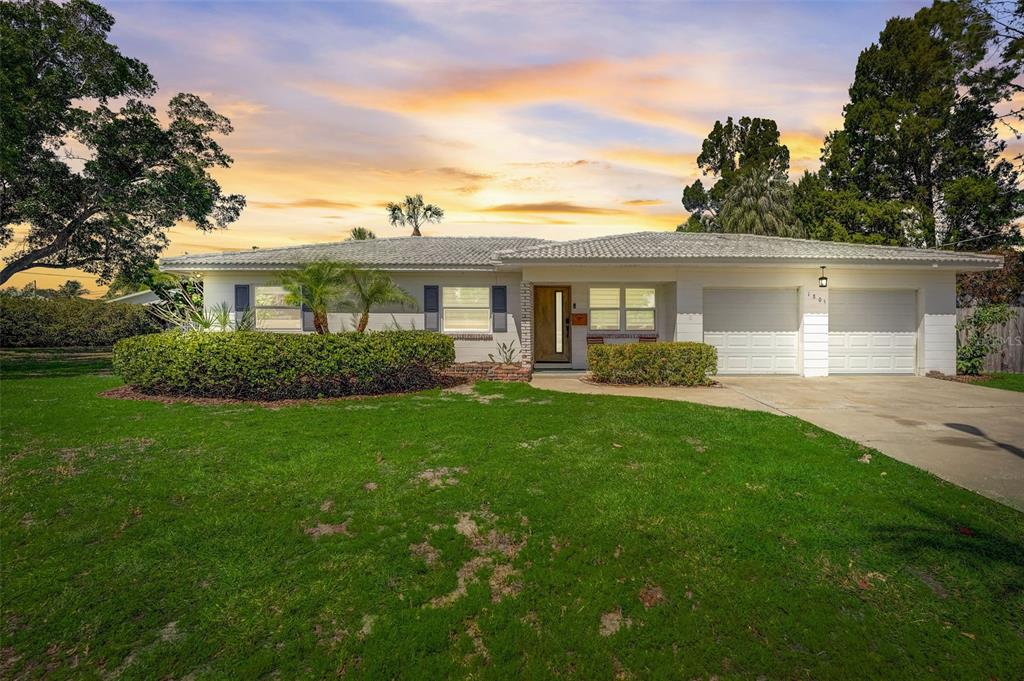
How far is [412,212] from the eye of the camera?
3525cm

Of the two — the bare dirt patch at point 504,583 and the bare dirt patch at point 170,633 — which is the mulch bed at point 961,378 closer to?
the bare dirt patch at point 504,583

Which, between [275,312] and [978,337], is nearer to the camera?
[978,337]

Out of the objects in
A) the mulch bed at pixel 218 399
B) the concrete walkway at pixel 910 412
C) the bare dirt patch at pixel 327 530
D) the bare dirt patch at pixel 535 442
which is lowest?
the bare dirt patch at pixel 327 530

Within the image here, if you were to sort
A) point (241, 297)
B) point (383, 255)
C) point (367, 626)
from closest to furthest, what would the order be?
point (367, 626)
point (241, 297)
point (383, 255)

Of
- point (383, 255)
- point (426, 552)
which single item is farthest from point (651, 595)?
point (383, 255)

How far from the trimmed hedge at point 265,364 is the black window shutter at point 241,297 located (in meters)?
4.53

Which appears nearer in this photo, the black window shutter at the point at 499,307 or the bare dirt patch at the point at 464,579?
the bare dirt patch at the point at 464,579

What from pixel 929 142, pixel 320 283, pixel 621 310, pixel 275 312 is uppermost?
pixel 929 142

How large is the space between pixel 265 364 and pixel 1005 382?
17.8 m

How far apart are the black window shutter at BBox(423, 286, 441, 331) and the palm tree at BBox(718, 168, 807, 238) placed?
2354 centimetres

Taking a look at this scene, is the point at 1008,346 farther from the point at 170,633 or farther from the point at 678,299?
the point at 170,633

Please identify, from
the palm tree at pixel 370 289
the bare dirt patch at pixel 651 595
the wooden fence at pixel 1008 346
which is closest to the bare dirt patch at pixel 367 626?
the bare dirt patch at pixel 651 595

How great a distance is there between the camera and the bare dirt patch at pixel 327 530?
14.6 feet

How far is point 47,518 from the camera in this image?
4.73 meters
